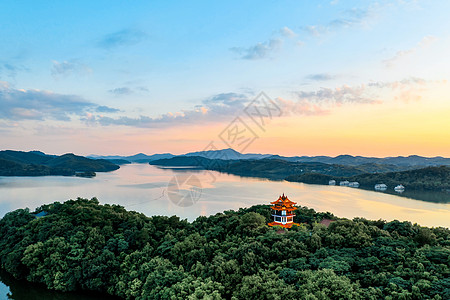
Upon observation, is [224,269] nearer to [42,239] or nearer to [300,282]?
[300,282]

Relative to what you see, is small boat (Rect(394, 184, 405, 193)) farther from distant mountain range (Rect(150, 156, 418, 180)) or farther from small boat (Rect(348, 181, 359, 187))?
distant mountain range (Rect(150, 156, 418, 180))

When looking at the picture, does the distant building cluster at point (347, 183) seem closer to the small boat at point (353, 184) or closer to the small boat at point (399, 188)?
the small boat at point (353, 184)

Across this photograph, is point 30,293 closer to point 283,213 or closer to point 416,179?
point 283,213

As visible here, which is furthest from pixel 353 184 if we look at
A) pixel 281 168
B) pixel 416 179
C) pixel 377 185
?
pixel 281 168

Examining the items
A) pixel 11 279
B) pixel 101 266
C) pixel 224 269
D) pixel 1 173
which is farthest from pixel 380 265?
pixel 1 173

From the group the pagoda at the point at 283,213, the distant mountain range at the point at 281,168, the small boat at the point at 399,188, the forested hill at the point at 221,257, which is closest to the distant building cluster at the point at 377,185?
the small boat at the point at 399,188
